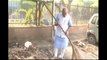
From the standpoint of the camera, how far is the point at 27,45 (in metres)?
2.23

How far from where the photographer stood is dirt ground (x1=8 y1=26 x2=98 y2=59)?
222cm

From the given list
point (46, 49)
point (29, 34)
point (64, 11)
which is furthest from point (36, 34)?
point (64, 11)

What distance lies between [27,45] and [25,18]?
0.94ft

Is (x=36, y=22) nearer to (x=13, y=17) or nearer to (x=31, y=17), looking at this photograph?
(x=31, y=17)

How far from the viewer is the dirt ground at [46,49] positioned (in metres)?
2.22

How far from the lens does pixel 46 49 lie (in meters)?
2.26

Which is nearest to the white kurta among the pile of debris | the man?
the man

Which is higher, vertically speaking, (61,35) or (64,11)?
(64,11)

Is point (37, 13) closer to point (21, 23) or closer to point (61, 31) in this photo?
point (21, 23)

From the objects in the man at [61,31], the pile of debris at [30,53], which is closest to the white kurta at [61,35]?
the man at [61,31]

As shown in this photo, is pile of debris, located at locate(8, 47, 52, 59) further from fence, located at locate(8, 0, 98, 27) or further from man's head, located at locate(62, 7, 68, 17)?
man's head, located at locate(62, 7, 68, 17)

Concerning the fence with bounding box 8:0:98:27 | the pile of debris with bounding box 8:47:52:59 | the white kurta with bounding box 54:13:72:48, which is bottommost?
the pile of debris with bounding box 8:47:52:59

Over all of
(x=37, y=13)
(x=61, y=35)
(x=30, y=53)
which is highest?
(x=37, y=13)

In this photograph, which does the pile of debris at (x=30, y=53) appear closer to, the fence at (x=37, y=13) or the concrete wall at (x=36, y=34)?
the concrete wall at (x=36, y=34)
